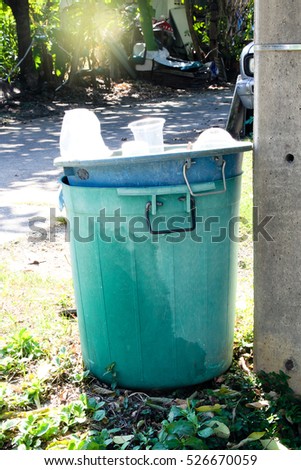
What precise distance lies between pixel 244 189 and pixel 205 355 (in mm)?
3718

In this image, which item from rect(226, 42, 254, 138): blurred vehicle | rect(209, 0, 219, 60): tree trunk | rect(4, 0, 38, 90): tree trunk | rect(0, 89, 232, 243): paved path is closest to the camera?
rect(0, 89, 232, 243): paved path

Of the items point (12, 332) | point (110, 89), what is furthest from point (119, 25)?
point (12, 332)

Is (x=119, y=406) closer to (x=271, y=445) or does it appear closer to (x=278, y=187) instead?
(x=271, y=445)

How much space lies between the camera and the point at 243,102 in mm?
9109

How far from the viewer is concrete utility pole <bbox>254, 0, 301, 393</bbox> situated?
2742 millimetres

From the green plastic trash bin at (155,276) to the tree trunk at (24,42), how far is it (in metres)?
13.1

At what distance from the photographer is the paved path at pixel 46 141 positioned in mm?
6414

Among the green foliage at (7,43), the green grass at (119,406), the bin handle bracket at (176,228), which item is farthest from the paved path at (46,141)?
the bin handle bracket at (176,228)

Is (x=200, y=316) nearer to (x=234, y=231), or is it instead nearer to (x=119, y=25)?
(x=234, y=231)

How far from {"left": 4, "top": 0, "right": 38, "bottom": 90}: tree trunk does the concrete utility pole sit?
13185 millimetres

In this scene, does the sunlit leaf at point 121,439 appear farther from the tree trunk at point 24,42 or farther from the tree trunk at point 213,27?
the tree trunk at point 213,27

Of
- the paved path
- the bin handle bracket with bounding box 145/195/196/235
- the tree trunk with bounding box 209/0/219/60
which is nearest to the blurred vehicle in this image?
the paved path

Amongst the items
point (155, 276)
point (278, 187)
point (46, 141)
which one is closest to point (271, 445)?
point (155, 276)

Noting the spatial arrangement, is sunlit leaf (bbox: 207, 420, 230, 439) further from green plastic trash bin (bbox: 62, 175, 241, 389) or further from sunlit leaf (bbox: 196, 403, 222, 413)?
green plastic trash bin (bbox: 62, 175, 241, 389)
